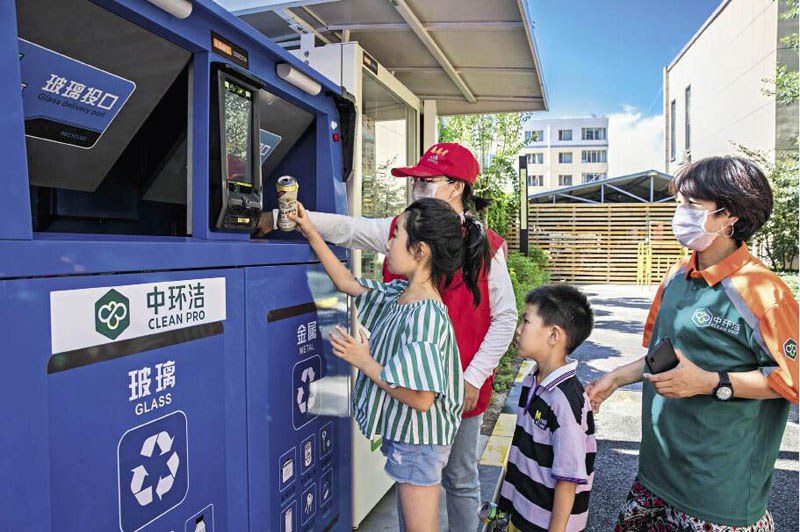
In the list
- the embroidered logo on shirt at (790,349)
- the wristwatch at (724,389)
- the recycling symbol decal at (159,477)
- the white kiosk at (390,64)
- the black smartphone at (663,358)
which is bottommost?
the recycling symbol decal at (159,477)

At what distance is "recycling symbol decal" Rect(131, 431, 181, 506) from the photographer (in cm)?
139

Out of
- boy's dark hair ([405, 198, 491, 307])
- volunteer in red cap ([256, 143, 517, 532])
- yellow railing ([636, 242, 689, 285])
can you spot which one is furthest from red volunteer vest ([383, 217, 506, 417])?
yellow railing ([636, 242, 689, 285])

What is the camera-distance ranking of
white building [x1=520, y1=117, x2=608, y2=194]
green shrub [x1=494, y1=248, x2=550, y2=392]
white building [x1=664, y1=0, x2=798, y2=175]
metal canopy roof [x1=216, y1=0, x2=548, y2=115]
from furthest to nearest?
white building [x1=520, y1=117, x2=608, y2=194]
white building [x1=664, y1=0, x2=798, y2=175]
green shrub [x1=494, y1=248, x2=550, y2=392]
metal canopy roof [x1=216, y1=0, x2=548, y2=115]

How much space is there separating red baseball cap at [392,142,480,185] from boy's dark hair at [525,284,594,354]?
61cm

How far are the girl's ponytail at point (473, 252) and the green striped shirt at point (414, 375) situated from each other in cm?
25

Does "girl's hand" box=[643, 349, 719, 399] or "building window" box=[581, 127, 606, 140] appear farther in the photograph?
"building window" box=[581, 127, 606, 140]

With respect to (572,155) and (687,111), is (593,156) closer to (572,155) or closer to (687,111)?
(572,155)

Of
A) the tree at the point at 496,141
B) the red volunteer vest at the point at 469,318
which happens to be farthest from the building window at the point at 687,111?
the red volunteer vest at the point at 469,318

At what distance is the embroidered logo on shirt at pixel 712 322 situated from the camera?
5.92ft

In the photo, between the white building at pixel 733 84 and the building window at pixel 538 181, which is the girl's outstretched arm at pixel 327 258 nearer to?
the white building at pixel 733 84

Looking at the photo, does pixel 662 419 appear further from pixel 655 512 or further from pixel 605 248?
pixel 605 248

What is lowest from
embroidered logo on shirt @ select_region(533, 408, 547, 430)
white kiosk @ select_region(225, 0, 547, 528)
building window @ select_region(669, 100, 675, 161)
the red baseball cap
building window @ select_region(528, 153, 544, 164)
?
embroidered logo on shirt @ select_region(533, 408, 547, 430)

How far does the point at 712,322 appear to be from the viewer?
6.08ft

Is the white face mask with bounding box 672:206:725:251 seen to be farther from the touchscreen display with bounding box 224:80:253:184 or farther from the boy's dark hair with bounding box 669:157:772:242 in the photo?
the touchscreen display with bounding box 224:80:253:184
